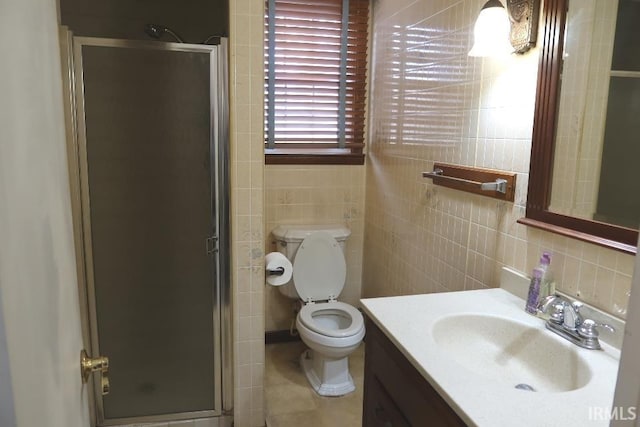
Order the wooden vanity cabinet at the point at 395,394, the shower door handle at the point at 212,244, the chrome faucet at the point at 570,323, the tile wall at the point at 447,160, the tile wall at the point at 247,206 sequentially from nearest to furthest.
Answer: the wooden vanity cabinet at the point at 395,394 < the chrome faucet at the point at 570,323 < the tile wall at the point at 447,160 < the tile wall at the point at 247,206 < the shower door handle at the point at 212,244

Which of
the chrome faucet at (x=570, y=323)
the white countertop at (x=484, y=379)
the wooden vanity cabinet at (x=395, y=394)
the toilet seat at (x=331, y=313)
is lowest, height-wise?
the toilet seat at (x=331, y=313)

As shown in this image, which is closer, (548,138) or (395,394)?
(395,394)

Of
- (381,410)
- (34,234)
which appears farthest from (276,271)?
(34,234)

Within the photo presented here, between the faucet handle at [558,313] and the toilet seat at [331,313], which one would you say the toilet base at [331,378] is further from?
the faucet handle at [558,313]

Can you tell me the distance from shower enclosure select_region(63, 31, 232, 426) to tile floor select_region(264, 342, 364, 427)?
0.31 metres

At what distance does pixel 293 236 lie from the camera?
8.93 feet

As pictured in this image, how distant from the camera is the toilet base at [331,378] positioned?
2.51 metres

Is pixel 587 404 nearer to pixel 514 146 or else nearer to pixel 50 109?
pixel 514 146

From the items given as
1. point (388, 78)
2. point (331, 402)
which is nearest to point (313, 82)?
point (388, 78)

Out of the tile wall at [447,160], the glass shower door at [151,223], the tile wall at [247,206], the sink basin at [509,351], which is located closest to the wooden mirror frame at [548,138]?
the tile wall at [447,160]

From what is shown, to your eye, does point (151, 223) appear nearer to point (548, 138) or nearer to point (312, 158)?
point (312, 158)

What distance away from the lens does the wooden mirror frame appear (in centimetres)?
134

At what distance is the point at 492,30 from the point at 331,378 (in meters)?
1.91

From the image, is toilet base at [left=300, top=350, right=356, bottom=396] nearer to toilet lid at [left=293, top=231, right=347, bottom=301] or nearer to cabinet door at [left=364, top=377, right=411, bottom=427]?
toilet lid at [left=293, top=231, right=347, bottom=301]
